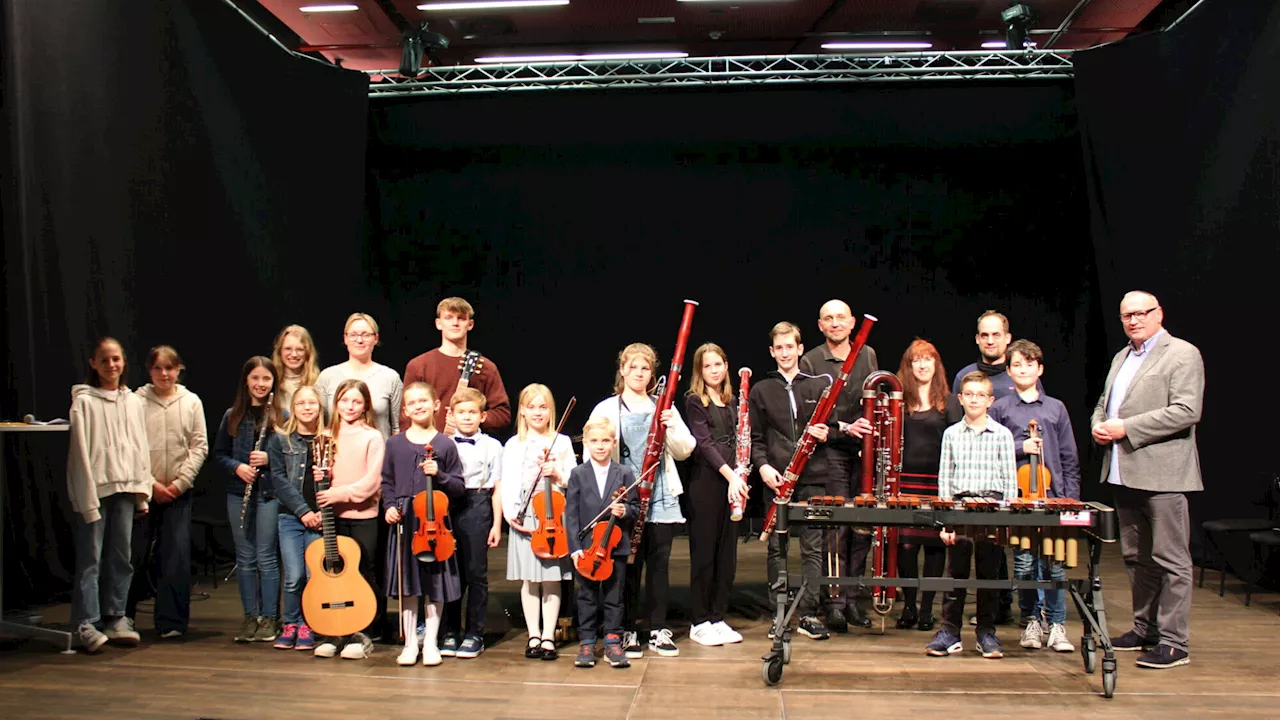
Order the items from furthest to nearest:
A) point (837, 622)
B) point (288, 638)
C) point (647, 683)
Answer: point (837, 622) < point (288, 638) < point (647, 683)

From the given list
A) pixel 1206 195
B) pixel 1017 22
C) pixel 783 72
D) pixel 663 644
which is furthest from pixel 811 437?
pixel 1017 22

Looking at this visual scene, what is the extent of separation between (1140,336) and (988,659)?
1.46m

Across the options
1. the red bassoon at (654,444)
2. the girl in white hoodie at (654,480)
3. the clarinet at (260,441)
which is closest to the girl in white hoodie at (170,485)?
the clarinet at (260,441)

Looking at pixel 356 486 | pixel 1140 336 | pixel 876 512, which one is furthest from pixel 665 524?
pixel 1140 336

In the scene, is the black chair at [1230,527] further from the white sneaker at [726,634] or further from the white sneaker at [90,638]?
the white sneaker at [90,638]

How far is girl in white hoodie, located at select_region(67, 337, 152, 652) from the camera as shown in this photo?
14.3 ft

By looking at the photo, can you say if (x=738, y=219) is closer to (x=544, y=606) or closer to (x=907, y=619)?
(x=907, y=619)

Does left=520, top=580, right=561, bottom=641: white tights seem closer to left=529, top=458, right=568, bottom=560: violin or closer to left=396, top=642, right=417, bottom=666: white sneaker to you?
left=529, top=458, right=568, bottom=560: violin

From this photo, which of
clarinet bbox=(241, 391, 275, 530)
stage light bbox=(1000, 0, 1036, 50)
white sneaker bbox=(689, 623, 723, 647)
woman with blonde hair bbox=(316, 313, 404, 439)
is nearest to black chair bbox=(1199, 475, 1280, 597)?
white sneaker bbox=(689, 623, 723, 647)

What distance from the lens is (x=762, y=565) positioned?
6.75 metres

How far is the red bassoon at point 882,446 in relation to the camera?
4367 millimetres

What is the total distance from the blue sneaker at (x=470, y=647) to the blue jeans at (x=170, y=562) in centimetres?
134

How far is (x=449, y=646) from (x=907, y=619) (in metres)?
2.09

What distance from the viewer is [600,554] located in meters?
4.17
